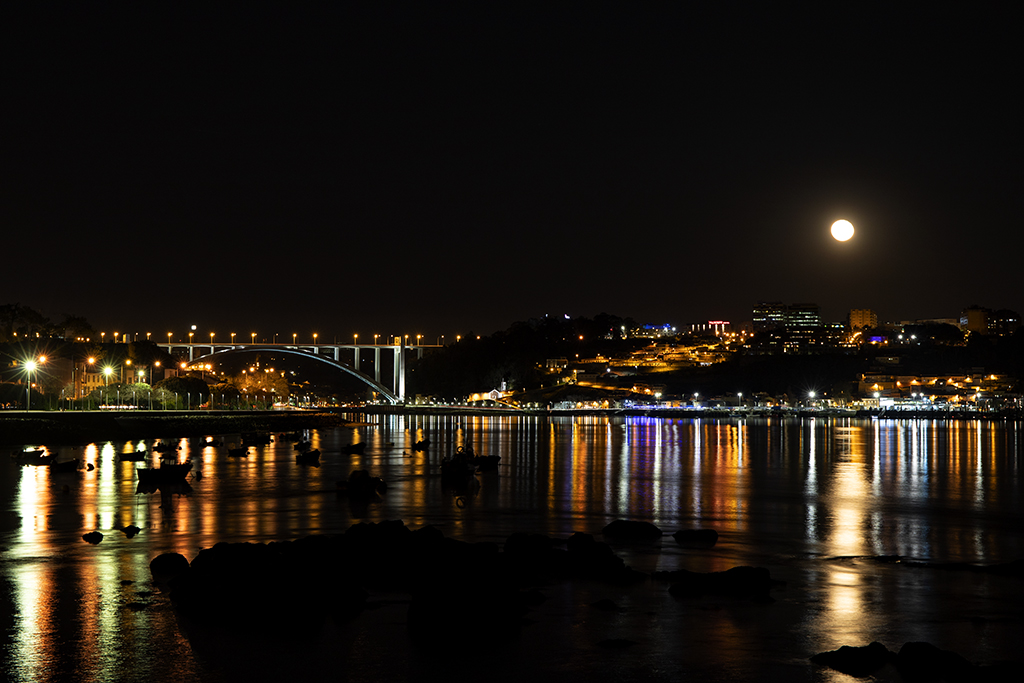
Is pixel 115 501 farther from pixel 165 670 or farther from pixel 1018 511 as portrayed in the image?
pixel 1018 511

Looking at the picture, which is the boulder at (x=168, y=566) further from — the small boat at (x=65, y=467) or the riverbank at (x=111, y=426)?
the riverbank at (x=111, y=426)

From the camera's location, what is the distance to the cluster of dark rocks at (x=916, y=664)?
1240cm

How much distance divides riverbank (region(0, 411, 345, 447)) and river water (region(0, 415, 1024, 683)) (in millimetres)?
13972

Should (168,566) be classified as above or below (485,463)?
Result: above

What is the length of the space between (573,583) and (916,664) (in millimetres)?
6324

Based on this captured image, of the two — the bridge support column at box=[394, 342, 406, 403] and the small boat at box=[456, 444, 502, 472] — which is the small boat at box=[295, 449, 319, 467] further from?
the bridge support column at box=[394, 342, 406, 403]

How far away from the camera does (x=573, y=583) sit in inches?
687

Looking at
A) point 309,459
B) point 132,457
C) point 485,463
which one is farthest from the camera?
point 309,459

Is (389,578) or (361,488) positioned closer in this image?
(389,578)

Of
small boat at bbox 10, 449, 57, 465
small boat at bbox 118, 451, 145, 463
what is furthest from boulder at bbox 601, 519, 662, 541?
small boat at bbox 118, 451, 145, 463

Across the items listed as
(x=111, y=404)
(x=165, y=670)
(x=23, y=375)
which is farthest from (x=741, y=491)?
(x=111, y=404)

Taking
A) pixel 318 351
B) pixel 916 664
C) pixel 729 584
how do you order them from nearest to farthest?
pixel 916 664 → pixel 729 584 → pixel 318 351

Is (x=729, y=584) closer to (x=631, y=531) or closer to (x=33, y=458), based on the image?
(x=631, y=531)

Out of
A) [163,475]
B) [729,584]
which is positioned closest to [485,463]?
[163,475]
